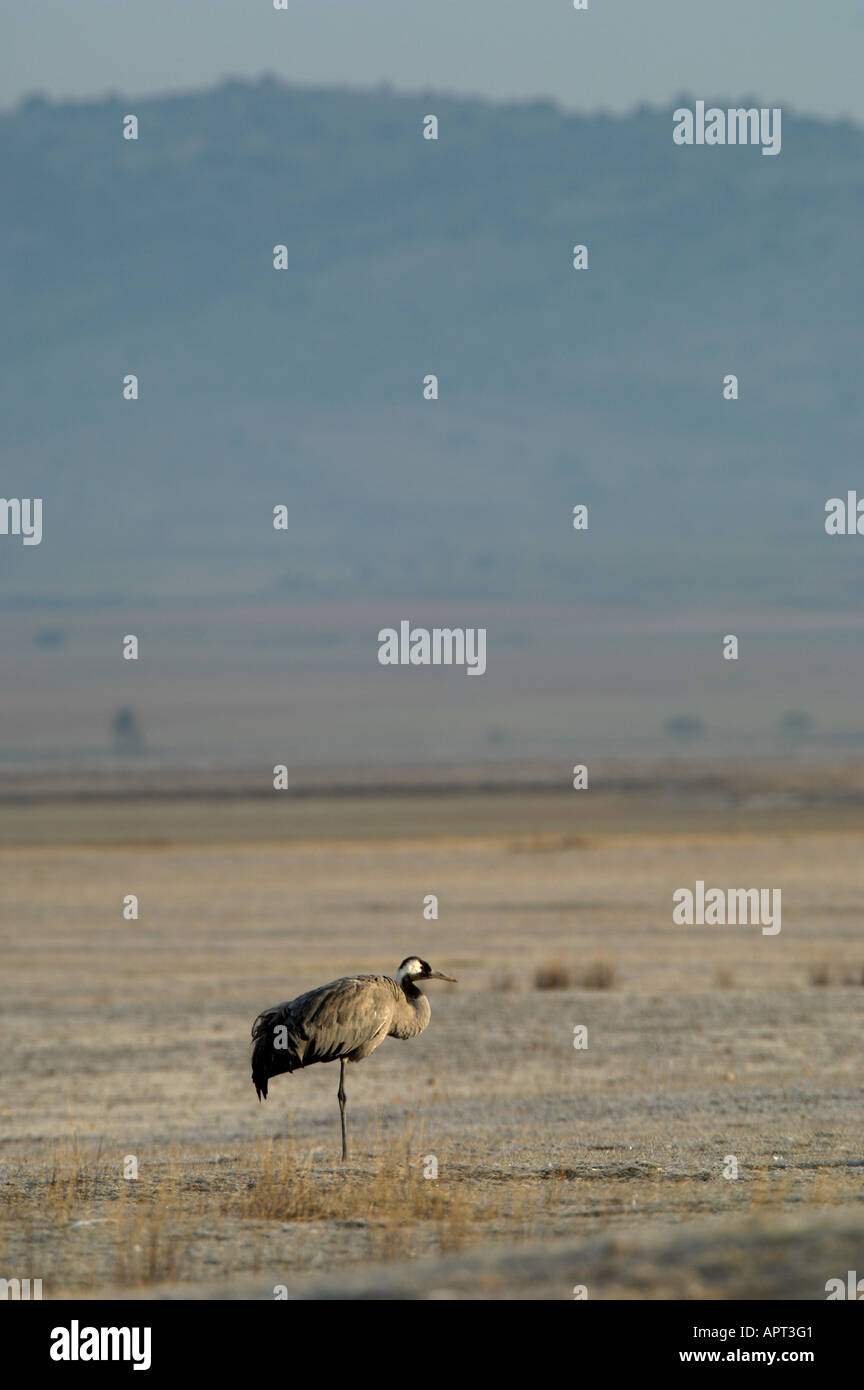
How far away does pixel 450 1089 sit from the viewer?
19281mm

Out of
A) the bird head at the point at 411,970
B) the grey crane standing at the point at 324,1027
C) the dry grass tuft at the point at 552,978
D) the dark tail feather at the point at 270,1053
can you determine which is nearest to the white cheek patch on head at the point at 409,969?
the bird head at the point at 411,970

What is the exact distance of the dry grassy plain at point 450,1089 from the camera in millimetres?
9547

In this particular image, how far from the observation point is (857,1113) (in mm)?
15898

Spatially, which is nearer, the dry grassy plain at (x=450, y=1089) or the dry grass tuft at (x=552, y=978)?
the dry grassy plain at (x=450, y=1089)

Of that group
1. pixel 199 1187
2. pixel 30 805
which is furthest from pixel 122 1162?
pixel 30 805

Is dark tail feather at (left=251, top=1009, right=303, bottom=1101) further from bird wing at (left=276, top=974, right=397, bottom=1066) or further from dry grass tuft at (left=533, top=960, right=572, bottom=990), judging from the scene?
dry grass tuft at (left=533, top=960, right=572, bottom=990)

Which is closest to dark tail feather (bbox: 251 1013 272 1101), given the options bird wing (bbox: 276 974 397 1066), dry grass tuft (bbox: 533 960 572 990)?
bird wing (bbox: 276 974 397 1066)

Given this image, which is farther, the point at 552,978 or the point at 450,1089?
the point at 552,978

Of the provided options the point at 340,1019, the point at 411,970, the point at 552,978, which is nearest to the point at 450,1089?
the point at 411,970

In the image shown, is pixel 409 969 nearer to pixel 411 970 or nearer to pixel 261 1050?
pixel 411 970

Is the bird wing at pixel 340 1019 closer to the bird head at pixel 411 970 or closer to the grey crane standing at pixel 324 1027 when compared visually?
the grey crane standing at pixel 324 1027
